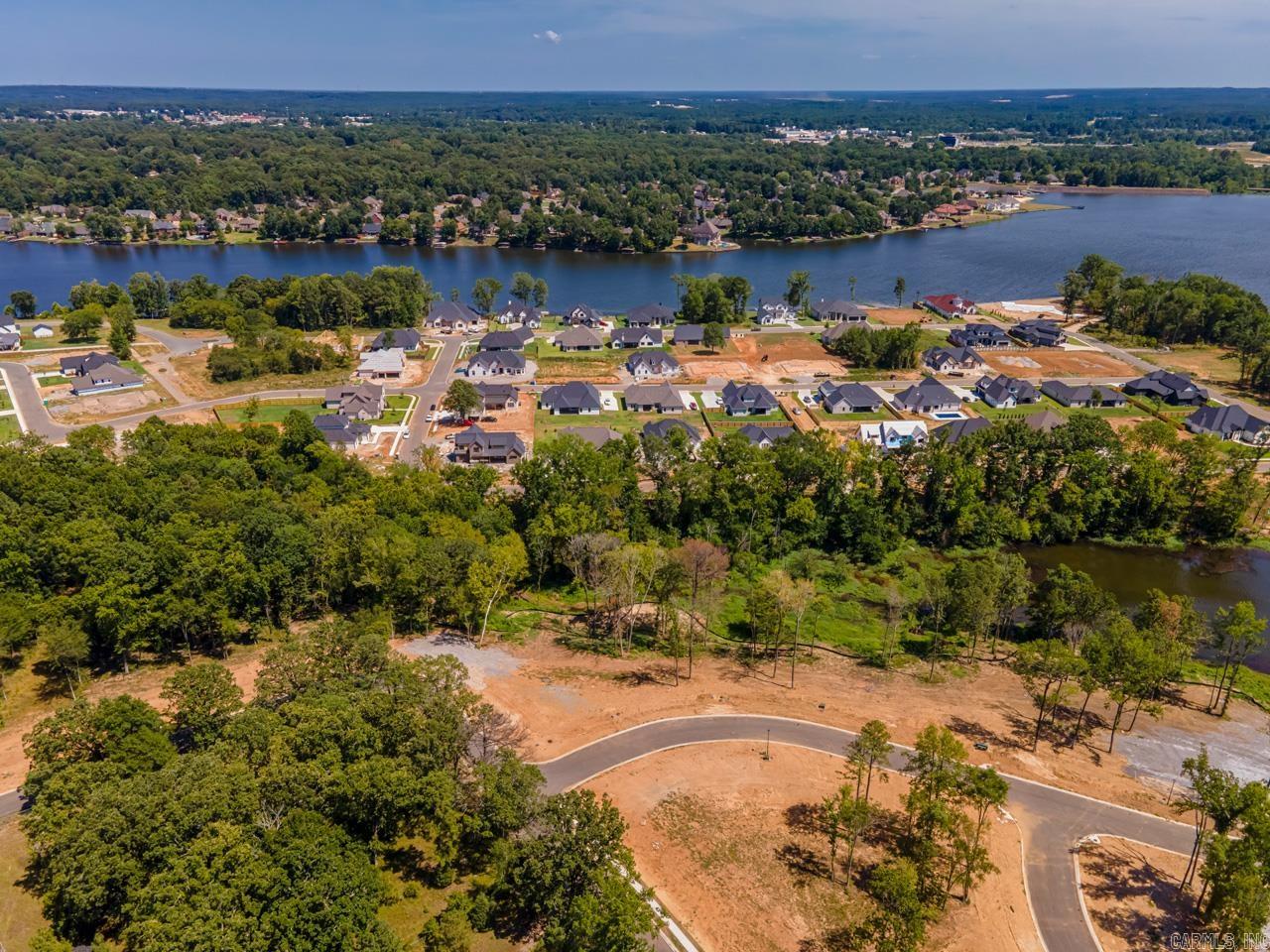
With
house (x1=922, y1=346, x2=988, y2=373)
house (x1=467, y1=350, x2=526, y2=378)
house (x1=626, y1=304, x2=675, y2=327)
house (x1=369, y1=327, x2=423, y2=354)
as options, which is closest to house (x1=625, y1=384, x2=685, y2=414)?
house (x1=467, y1=350, x2=526, y2=378)

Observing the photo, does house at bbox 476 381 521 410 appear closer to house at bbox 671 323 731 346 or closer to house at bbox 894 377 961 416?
house at bbox 671 323 731 346

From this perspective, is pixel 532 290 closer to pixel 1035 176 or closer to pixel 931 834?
pixel 931 834

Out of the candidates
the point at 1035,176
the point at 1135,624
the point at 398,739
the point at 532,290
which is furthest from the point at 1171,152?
the point at 398,739

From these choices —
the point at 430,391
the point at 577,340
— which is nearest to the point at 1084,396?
the point at 577,340

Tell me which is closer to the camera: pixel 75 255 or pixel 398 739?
pixel 398 739

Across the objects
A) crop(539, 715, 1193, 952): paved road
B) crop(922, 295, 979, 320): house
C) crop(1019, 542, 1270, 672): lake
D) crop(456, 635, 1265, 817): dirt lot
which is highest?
crop(922, 295, 979, 320): house
